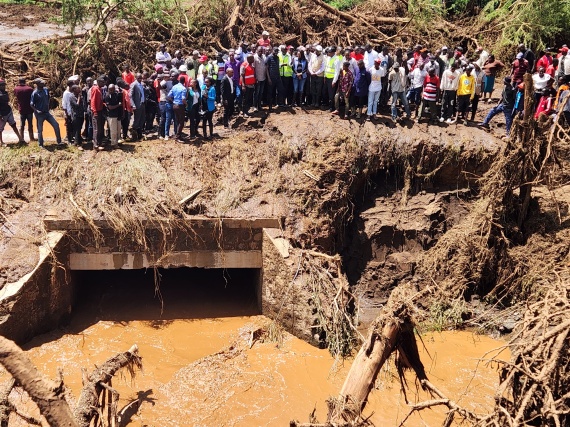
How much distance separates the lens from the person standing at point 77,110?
490 inches

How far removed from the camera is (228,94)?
13.9 meters

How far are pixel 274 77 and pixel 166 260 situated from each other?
16.4ft

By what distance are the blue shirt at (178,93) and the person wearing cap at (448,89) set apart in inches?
219

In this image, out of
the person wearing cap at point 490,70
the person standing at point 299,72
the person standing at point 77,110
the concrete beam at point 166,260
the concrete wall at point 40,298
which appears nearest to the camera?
the concrete wall at point 40,298

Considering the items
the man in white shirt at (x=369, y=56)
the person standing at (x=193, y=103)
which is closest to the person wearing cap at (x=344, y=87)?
the man in white shirt at (x=369, y=56)

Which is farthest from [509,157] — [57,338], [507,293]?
[57,338]

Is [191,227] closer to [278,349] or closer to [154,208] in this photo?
[154,208]

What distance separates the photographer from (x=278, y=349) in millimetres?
11102

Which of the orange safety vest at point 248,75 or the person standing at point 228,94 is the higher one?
the orange safety vest at point 248,75

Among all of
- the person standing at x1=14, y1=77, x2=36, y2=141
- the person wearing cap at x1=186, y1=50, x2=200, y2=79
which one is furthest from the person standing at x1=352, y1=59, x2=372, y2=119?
the person standing at x1=14, y1=77, x2=36, y2=141

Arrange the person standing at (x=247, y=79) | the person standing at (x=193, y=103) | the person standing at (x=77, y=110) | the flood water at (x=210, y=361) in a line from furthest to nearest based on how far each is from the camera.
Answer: the person standing at (x=247, y=79) < the person standing at (x=193, y=103) < the person standing at (x=77, y=110) < the flood water at (x=210, y=361)

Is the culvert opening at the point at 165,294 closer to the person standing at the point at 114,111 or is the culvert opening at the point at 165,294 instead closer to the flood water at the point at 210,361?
the flood water at the point at 210,361

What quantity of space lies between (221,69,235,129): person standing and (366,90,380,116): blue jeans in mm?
3056

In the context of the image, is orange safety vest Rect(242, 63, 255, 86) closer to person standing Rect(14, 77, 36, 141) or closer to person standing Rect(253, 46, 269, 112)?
person standing Rect(253, 46, 269, 112)
